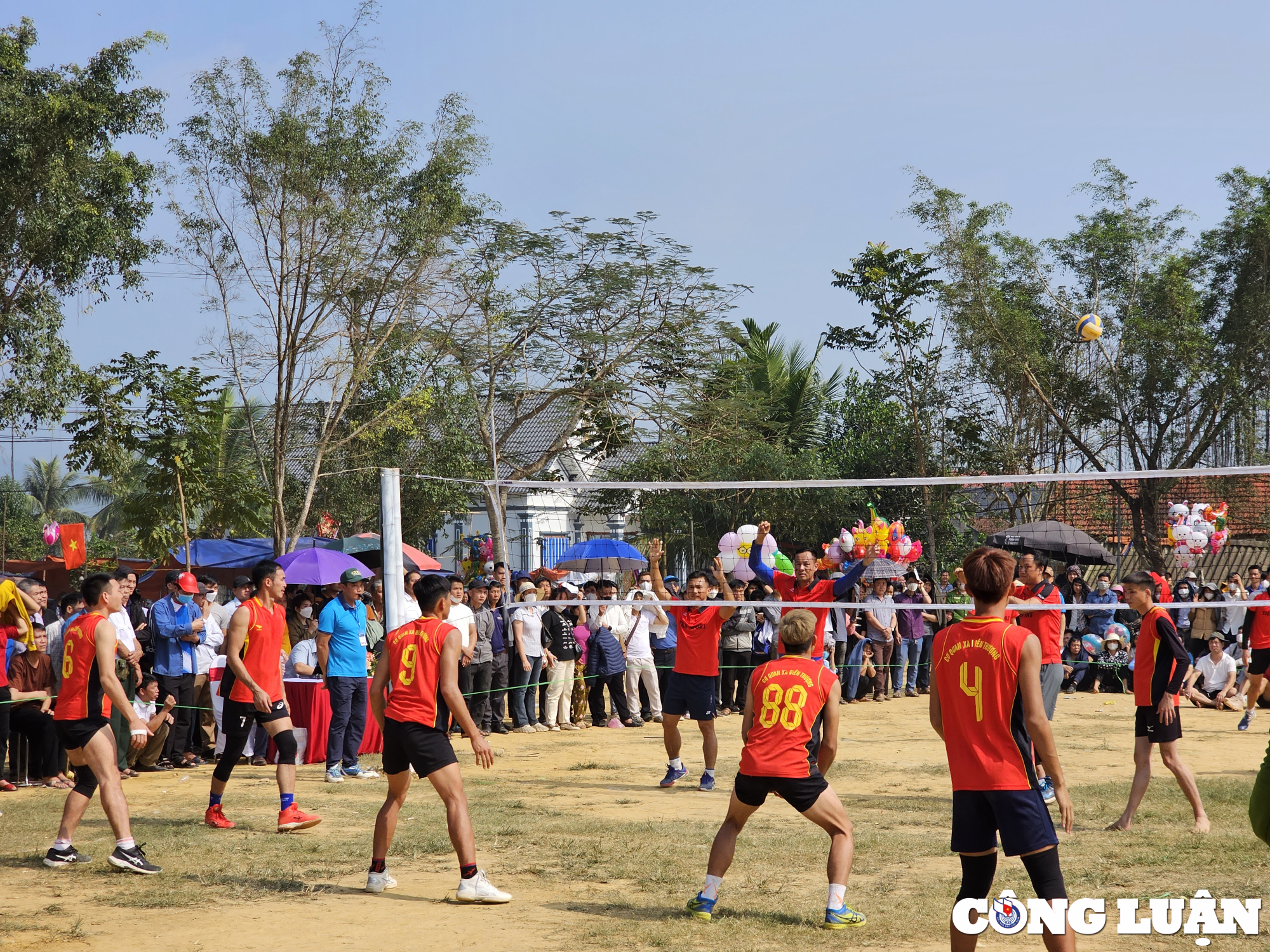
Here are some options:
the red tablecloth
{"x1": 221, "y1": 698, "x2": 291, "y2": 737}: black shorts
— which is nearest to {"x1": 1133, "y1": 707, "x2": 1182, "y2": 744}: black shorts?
{"x1": 221, "y1": 698, "x2": 291, "y2": 737}: black shorts

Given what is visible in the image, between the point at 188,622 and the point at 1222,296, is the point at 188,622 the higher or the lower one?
the lower one

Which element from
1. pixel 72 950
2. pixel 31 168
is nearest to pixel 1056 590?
pixel 72 950

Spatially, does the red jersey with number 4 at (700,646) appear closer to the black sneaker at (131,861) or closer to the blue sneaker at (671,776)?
the blue sneaker at (671,776)

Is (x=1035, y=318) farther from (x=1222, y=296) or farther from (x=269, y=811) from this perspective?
(x=269, y=811)

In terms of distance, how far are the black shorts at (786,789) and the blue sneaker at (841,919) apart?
1.56 feet

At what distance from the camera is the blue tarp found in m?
21.4

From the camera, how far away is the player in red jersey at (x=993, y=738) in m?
4.40

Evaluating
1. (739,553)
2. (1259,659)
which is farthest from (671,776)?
(1259,659)

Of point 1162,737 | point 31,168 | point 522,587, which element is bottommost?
point 1162,737

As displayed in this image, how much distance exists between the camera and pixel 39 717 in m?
9.93

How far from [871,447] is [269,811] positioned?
745 inches

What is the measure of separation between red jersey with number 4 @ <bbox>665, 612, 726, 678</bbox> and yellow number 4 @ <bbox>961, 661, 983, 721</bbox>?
15.1 feet

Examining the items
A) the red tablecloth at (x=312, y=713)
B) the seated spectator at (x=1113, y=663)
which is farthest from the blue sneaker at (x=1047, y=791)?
the seated spectator at (x=1113, y=663)

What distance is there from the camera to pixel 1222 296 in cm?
2358
